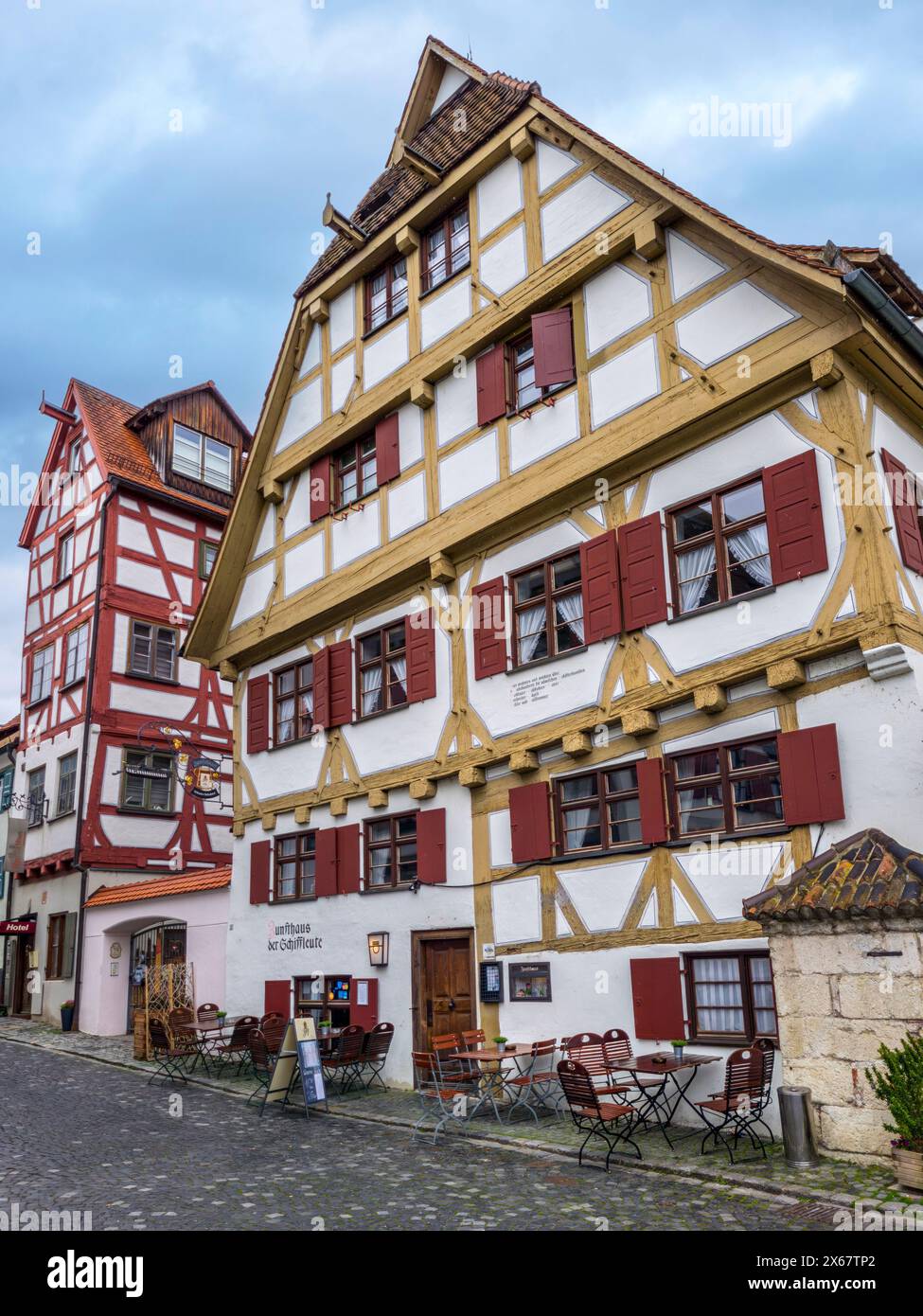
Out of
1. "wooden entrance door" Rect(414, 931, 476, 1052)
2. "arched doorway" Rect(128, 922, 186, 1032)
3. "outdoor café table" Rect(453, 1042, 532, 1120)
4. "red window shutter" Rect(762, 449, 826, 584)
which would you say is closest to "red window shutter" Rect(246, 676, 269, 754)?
"arched doorway" Rect(128, 922, 186, 1032)

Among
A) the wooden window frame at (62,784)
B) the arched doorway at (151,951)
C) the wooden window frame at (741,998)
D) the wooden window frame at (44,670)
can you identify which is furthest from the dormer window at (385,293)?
the wooden window frame at (44,670)

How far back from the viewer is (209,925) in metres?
18.8

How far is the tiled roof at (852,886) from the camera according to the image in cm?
831

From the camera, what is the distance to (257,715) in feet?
59.1

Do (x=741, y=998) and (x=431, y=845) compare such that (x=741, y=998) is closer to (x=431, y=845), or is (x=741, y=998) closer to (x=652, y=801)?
(x=652, y=801)

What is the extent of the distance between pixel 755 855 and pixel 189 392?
23044mm

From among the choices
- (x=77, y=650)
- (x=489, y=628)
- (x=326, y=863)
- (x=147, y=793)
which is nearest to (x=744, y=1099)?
(x=489, y=628)

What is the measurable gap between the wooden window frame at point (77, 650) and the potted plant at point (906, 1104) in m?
20.3

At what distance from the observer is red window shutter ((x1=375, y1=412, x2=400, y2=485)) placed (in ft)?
51.2

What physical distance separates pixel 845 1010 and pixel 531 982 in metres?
4.54

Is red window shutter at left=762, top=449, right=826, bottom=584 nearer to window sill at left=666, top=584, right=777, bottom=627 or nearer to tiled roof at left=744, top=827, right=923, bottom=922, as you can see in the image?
window sill at left=666, top=584, right=777, bottom=627

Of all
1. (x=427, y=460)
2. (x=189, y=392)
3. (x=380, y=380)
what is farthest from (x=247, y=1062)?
(x=189, y=392)
